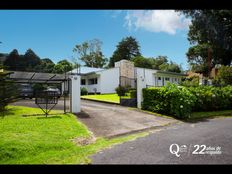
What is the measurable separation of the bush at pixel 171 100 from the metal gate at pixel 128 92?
1584 millimetres

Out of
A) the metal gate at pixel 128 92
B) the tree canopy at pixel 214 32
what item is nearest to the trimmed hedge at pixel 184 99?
the metal gate at pixel 128 92

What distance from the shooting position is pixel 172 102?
35.9 ft

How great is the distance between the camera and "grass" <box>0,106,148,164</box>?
490cm

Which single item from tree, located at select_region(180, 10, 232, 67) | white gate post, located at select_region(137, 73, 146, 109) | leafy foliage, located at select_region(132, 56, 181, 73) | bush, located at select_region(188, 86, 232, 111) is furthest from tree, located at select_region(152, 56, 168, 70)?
white gate post, located at select_region(137, 73, 146, 109)

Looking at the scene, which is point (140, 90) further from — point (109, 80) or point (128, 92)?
point (109, 80)

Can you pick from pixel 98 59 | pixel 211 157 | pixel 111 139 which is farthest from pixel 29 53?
pixel 98 59

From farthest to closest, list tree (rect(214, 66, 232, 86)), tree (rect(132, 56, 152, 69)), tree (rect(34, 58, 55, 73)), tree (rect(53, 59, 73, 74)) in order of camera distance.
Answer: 1. tree (rect(132, 56, 152, 69))
2. tree (rect(53, 59, 73, 74))
3. tree (rect(34, 58, 55, 73))
4. tree (rect(214, 66, 232, 86))

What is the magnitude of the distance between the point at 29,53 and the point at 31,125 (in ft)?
43.0

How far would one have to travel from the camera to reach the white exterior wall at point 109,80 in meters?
25.1

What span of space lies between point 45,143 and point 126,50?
127ft

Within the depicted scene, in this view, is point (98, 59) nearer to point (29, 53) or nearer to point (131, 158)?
point (29, 53)

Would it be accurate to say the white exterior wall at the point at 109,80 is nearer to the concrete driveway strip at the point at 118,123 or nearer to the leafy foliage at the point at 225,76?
the leafy foliage at the point at 225,76

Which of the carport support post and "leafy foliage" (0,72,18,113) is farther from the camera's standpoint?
the carport support post

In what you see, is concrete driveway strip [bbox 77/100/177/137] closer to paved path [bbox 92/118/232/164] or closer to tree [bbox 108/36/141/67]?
→ paved path [bbox 92/118/232/164]
